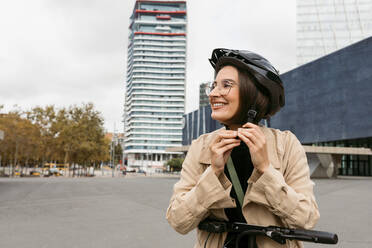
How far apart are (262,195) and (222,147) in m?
0.28

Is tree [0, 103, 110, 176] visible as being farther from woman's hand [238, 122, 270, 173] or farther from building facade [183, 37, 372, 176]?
woman's hand [238, 122, 270, 173]

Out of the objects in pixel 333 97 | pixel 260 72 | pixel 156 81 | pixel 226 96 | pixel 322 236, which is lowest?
pixel 322 236

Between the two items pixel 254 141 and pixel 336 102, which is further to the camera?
pixel 336 102

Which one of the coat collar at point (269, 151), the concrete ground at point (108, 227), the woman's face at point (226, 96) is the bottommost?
the concrete ground at point (108, 227)

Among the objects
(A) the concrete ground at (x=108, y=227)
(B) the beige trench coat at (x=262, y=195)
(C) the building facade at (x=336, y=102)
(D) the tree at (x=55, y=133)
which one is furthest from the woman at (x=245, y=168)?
(C) the building facade at (x=336, y=102)

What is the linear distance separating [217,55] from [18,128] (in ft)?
133

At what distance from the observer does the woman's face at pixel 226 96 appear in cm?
144

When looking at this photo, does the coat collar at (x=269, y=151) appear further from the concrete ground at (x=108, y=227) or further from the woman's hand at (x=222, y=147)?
Result: the concrete ground at (x=108, y=227)

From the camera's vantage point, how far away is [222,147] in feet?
4.10

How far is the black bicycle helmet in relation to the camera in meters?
1.40

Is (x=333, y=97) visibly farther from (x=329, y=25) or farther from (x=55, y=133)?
(x=55, y=133)

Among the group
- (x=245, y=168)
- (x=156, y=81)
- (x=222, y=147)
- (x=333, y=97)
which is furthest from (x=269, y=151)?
(x=156, y=81)

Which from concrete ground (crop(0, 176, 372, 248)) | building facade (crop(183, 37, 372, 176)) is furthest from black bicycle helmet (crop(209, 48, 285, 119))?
building facade (crop(183, 37, 372, 176))

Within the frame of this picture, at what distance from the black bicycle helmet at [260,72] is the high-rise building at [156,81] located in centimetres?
12188
